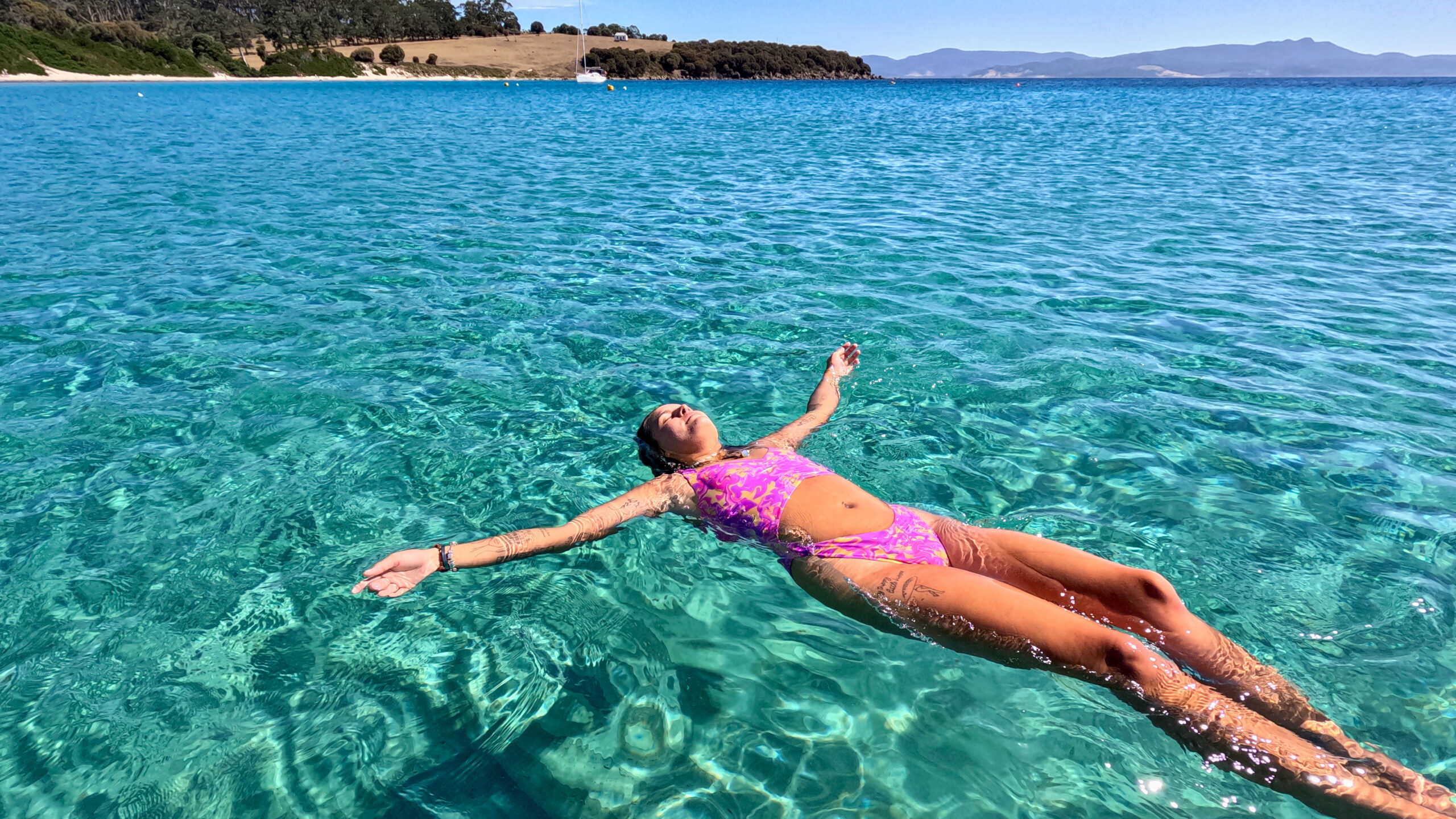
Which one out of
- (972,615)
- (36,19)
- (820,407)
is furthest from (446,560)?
(36,19)

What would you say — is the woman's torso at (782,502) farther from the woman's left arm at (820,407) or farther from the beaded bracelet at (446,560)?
the beaded bracelet at (446,560)

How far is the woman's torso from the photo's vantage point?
4062mm

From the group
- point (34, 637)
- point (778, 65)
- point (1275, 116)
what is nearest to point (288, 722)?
point (34, 637)

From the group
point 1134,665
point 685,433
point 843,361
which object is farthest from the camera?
point 843,361

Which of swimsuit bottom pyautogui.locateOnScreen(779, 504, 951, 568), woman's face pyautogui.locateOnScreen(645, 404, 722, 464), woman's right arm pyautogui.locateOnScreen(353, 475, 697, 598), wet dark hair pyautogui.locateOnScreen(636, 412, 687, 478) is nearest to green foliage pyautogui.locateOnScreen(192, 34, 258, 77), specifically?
wet dark hair pyautogui.locateOnScreen(636, 412, 687, 478)

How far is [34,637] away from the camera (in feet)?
13.5

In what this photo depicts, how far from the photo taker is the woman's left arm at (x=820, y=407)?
506cm

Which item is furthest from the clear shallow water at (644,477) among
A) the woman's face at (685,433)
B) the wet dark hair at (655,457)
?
the woman's face at (685,433)

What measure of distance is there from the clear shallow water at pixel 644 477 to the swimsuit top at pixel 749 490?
0.47 meters

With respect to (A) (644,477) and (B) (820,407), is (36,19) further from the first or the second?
(B) (820,407)

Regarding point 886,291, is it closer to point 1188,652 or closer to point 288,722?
point 1188,652

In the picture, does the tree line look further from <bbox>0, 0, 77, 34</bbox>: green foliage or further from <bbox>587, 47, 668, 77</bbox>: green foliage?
<bbox>587, 47, 668, 77</bbox>: green foliage

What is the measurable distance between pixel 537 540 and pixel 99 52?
10500 centimetres

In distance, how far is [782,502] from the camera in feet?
13.6
